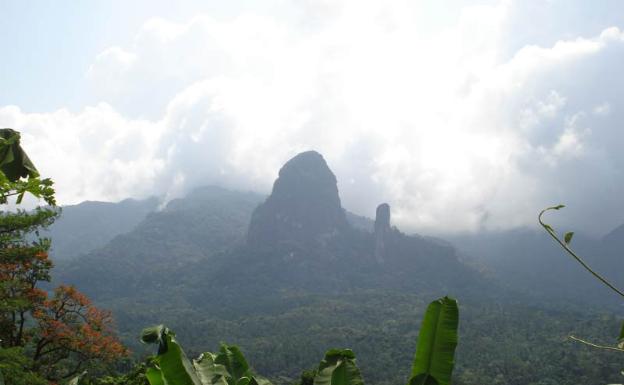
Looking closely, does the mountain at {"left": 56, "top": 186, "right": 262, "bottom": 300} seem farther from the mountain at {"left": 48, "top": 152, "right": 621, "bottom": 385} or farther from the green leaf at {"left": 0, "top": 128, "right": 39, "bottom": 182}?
the green leaf at {"left": 0, "top": 128, "right": 39, "bottom": 182}

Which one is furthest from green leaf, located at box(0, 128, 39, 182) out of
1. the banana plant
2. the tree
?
the tree

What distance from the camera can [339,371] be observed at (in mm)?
3820

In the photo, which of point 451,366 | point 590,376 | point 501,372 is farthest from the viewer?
point 501,372

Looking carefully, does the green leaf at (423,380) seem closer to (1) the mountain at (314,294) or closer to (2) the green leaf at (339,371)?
(2) the green leaf at (339,371)

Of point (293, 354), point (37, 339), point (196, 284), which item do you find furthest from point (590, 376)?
point (196, 284)

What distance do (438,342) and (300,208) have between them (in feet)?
540

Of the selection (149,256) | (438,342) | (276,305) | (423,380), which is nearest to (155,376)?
(423,380)

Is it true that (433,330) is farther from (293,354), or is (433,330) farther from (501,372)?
(293,354)

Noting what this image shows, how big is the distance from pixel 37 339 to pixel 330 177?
163 m

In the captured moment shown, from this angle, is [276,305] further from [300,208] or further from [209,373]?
[209,373]

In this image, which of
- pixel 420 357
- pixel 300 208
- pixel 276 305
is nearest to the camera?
pixel 420 357

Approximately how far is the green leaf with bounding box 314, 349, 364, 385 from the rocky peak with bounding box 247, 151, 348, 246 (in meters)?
162

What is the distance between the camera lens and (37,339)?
44.2 feet

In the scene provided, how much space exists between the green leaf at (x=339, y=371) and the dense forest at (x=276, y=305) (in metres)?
0.01
